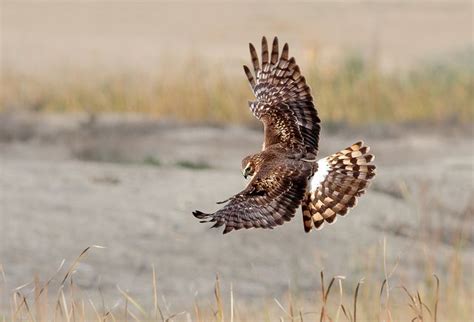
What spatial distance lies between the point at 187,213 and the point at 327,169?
4.45 m

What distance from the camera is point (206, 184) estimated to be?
33.7ft

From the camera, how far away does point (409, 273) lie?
28.6 feet

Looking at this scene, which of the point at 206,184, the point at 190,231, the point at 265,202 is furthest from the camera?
the point at 206,184

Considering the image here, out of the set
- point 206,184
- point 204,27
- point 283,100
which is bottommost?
point 204,27

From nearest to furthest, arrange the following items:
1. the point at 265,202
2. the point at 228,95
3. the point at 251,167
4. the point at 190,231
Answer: the point at 265,202
the point at 251,167
the point at 190,231
the point at 228,95

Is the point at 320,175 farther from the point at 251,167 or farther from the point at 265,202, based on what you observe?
the point at 265,202

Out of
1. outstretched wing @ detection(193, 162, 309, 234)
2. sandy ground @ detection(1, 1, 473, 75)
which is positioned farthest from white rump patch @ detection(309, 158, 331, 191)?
sandy ground @ detection(1, 1, 473, 75)

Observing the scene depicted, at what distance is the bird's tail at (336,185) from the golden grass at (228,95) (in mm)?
9258

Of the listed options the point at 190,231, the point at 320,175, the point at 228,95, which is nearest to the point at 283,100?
the point at 320,175

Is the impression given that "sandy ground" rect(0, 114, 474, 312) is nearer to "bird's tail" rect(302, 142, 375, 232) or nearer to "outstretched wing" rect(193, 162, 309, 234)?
"bird's tail" rect(302, 142, 375, 232)

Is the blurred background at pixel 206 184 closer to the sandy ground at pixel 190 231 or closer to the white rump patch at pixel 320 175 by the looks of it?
the sandy ground at pixel 190 231

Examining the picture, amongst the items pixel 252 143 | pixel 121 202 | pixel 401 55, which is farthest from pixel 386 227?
pixel 401 55

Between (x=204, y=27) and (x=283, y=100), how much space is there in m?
27.3

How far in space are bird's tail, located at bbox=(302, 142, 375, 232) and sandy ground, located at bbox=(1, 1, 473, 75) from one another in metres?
19.0
